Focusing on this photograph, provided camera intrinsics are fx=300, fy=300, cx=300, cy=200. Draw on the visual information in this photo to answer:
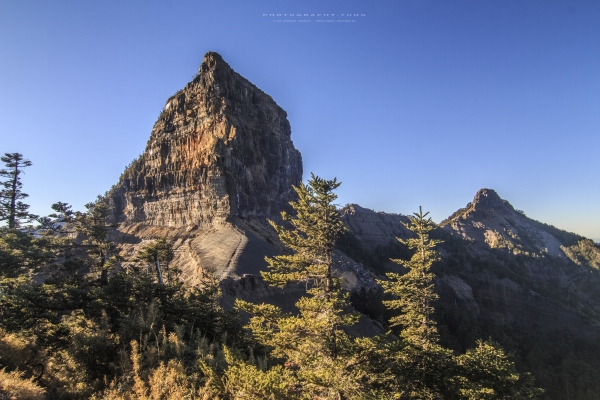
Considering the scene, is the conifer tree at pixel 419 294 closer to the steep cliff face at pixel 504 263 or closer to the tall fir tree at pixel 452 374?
the tall fir tree at pixel 452 374

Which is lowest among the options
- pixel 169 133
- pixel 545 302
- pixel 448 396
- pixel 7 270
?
pixel 545 302

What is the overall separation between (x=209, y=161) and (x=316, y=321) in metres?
55.8

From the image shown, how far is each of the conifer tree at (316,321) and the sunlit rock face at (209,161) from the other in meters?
47.7

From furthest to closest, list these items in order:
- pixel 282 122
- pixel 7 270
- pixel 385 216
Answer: pixel 385 216
pixel 282 122
pixel 7 270

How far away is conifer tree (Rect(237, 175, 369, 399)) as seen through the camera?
34.4 feet

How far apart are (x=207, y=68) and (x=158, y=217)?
3688cm

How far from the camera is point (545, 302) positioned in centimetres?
7862

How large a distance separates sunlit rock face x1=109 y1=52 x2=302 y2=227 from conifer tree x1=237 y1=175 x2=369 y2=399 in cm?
4772

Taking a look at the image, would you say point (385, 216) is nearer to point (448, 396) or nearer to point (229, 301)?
point (229, 301)

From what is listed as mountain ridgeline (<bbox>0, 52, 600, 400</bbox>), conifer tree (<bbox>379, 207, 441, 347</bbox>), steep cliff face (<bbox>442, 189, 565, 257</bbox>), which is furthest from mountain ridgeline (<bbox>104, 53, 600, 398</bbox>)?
steep cliff face (<bbox>442, 189, 565, 257</bbox>)

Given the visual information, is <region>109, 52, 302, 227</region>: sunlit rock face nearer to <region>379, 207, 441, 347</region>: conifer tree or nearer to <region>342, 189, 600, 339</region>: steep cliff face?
<region>342, 189, 600, 339</region>: steep cliff face

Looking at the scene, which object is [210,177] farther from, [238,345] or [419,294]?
[419,294]

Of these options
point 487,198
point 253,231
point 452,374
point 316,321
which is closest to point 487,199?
point 487,198

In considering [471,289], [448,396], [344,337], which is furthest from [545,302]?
[344,337]
